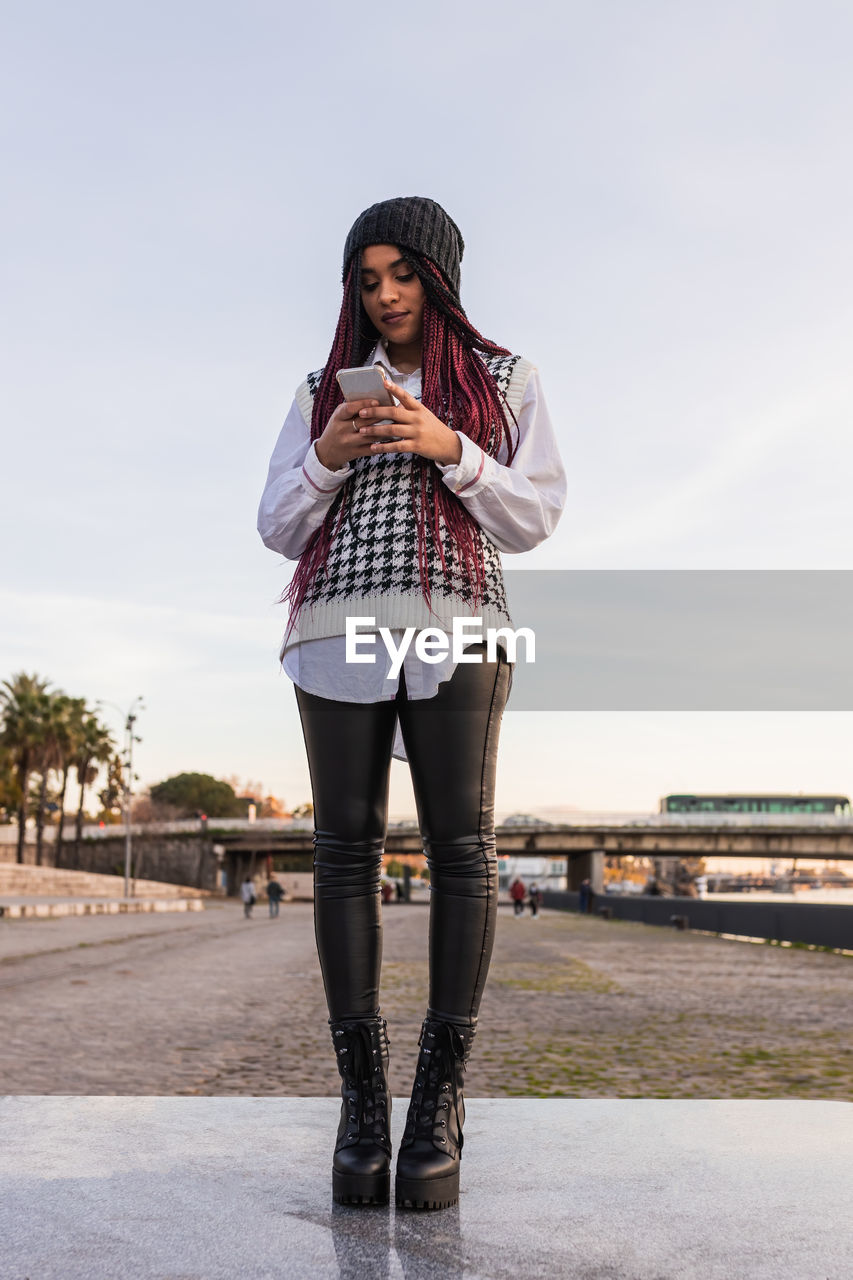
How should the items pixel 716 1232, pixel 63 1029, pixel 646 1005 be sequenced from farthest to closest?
1. pixel 646 1005
2. pixel 63 1029
3. pixel 716 1232

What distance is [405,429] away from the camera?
229cm

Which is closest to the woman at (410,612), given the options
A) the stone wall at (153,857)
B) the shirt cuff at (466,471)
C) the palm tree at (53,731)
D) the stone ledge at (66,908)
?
the shirt cuff at (466,471)

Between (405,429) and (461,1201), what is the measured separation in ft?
5.06

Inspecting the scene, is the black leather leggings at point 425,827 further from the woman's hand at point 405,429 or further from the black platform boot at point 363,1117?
the woman's hand at point 405,429

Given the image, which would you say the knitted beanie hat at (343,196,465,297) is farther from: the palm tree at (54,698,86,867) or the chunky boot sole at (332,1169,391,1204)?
the palm tree at (54,698,86,867)

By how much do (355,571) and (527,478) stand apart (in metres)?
0.46

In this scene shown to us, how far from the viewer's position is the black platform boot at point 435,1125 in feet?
6.91

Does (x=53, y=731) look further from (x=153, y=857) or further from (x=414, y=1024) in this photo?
(x=414, y=1024)

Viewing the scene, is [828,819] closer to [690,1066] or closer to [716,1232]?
[690,1066]

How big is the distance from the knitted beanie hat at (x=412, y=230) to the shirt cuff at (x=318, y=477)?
1.74 feet

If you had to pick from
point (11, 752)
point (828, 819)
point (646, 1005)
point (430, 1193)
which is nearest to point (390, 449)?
point (430, 1193)

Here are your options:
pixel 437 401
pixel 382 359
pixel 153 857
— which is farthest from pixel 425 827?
pixel 153 857

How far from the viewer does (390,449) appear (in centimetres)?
231

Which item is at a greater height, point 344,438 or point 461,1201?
point 344,438
